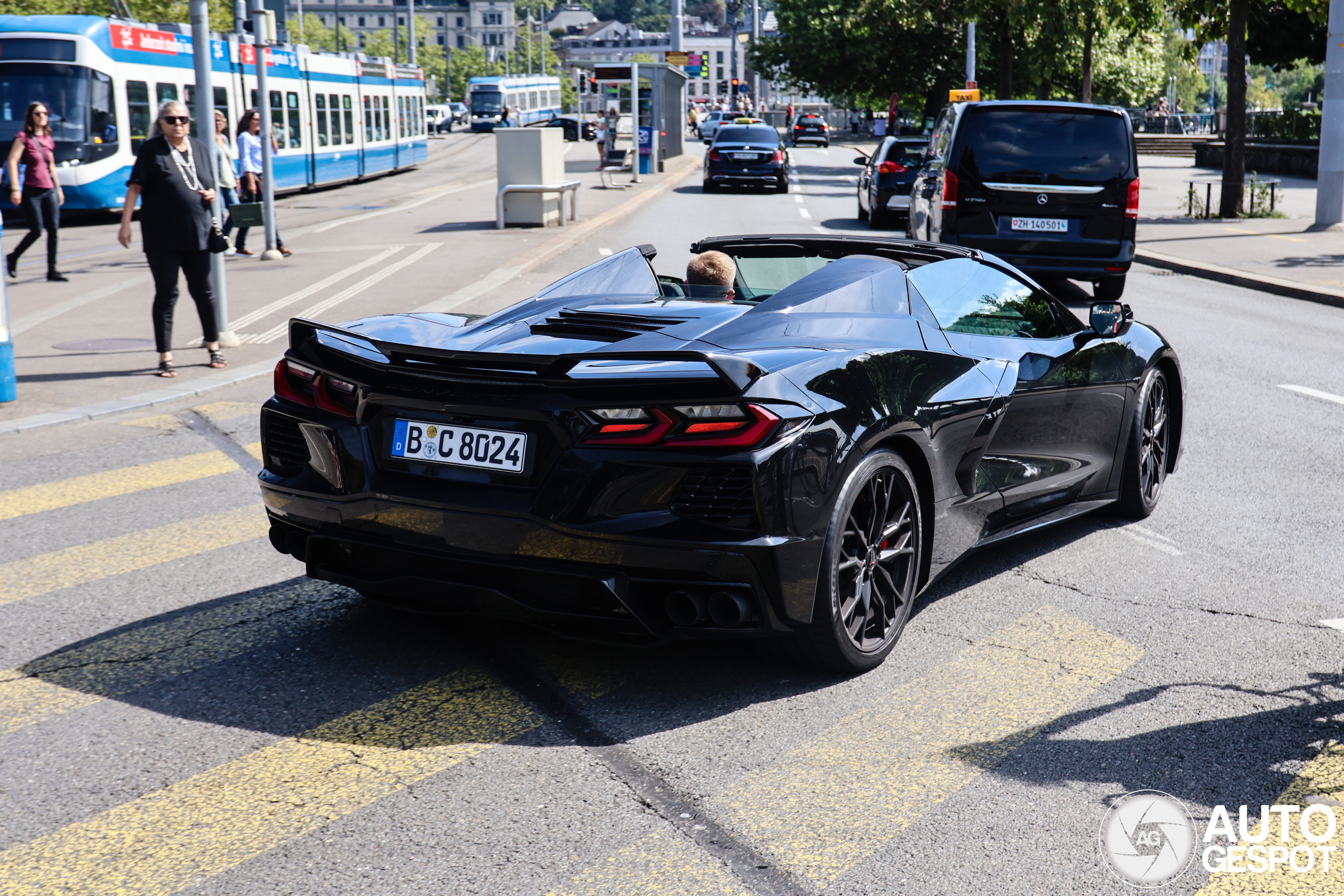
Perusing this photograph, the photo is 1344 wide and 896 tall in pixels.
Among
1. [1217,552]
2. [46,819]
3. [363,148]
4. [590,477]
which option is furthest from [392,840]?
[363,148]

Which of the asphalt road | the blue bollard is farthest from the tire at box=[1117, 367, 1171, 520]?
the blue bollard

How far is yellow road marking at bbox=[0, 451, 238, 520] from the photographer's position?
6.62 meters

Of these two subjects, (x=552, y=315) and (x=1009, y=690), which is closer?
(x=1009, y=690)

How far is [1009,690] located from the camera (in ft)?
13.5

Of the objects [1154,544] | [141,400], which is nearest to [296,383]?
[1154,544]

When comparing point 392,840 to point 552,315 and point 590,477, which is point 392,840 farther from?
point 552,315

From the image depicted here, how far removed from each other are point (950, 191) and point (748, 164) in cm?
1893

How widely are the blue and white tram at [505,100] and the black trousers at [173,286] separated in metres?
70.3

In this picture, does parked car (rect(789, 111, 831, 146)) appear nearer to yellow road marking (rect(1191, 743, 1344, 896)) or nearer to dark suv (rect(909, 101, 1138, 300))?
dark suv (rect(909, 101, 1138, 300))

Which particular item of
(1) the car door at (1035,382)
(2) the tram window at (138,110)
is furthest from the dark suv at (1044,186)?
(2) the tram window at (138,110)

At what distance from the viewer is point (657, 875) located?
9.78ft

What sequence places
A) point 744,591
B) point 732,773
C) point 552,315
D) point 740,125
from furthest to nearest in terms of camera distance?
point 740,125, point 552,315, point 744,591, point 732,773

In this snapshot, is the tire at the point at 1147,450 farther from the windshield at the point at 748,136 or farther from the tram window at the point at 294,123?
the tram window at the point at 294,123

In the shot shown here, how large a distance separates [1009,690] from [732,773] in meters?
1.06
